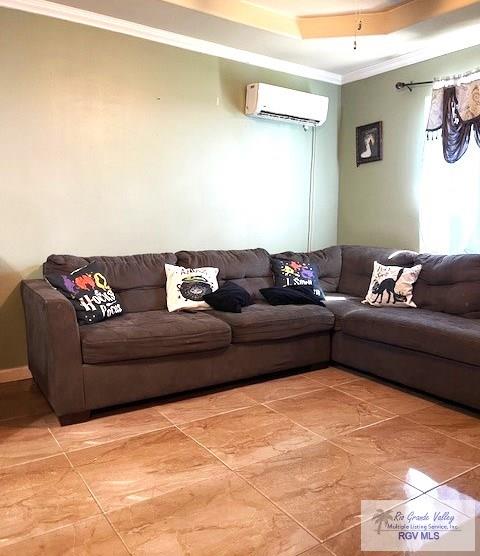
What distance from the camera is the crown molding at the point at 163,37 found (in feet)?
10.2

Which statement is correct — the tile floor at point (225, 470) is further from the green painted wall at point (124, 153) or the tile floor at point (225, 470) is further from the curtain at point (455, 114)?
the curtain at point (455, 114)

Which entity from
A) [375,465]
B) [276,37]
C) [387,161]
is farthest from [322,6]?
[375,465]

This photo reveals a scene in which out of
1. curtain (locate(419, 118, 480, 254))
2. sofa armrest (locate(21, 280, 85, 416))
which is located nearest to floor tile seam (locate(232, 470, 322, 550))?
sofa armrest (locate(21, 280, 85, 416))

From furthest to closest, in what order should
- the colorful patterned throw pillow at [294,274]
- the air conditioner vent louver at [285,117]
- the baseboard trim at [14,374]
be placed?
the air conditioner vent louver at [285,117] < the colorful patterned throw pillow at [294,274] < the baseboard trim at [14,374]

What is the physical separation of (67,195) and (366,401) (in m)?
2.37

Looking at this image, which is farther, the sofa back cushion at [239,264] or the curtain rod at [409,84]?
the curtain rod at [409,84]

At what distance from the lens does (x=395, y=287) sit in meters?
3.57

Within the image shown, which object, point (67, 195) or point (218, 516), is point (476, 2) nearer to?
point (67, 195)

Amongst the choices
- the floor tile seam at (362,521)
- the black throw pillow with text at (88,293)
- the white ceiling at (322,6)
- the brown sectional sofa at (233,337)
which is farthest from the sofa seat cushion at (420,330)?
the white ceiling at (322,6)

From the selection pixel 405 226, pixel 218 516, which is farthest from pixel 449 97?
pixel 218 516

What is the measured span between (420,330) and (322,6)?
234cm

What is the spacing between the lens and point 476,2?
9.84ft

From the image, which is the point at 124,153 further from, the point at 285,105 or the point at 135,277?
the point at 285,105

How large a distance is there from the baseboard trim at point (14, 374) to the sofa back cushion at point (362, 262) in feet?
8.31
